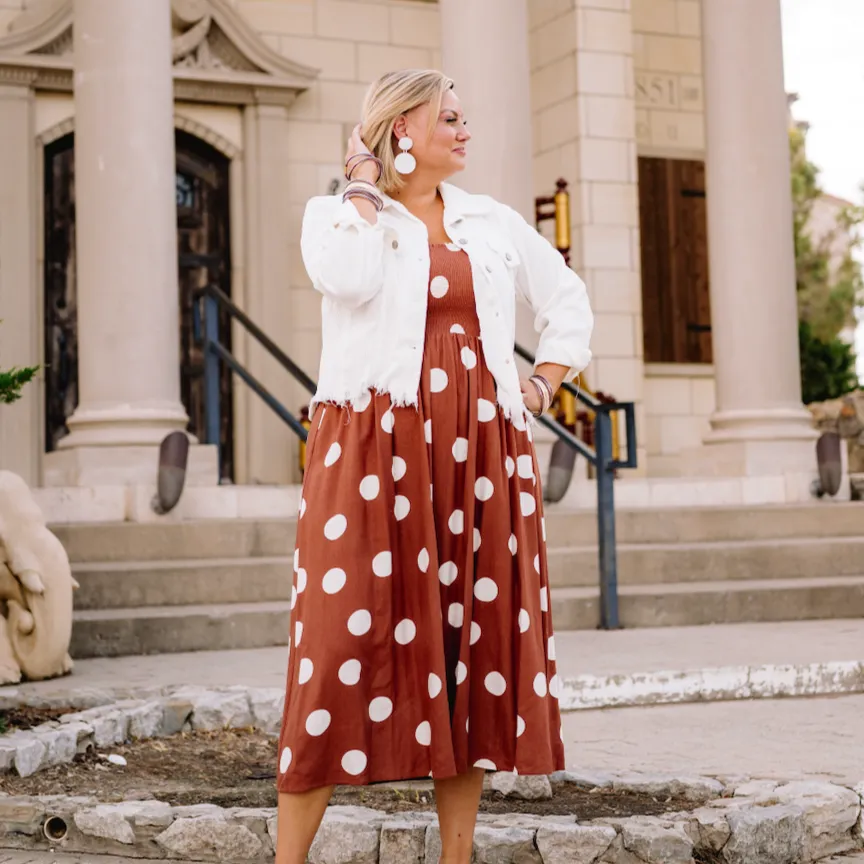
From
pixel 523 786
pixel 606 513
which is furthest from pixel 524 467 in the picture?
pixel 606 513

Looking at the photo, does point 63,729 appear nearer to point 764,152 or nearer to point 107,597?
point 107,597

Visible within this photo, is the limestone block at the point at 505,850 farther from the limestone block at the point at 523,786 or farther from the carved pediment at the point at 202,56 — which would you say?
the carved pediment at the point at 202,56

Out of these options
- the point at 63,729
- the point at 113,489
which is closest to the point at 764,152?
the point at 113,489

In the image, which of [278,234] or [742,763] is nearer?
[742,763]

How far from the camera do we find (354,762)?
9.50ft

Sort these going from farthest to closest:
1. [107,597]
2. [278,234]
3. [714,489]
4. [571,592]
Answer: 1. [278,234]
2. [714,489]
3. [571,592]
4. [107,597]

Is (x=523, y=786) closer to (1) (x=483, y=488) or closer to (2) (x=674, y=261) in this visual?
(1) (x=483, y=488)

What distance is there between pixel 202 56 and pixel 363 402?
8.44 m

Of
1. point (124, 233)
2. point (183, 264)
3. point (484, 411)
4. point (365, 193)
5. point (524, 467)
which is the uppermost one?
point (183, 264)

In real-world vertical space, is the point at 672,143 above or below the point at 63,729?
above

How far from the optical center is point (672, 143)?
12.3 meters

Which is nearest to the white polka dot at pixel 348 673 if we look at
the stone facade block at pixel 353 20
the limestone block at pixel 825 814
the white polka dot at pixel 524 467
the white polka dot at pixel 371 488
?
the white polka dot at pixel 371 488

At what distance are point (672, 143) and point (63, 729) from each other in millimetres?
A: 9123

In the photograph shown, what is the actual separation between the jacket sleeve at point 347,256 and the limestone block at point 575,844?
131cm
